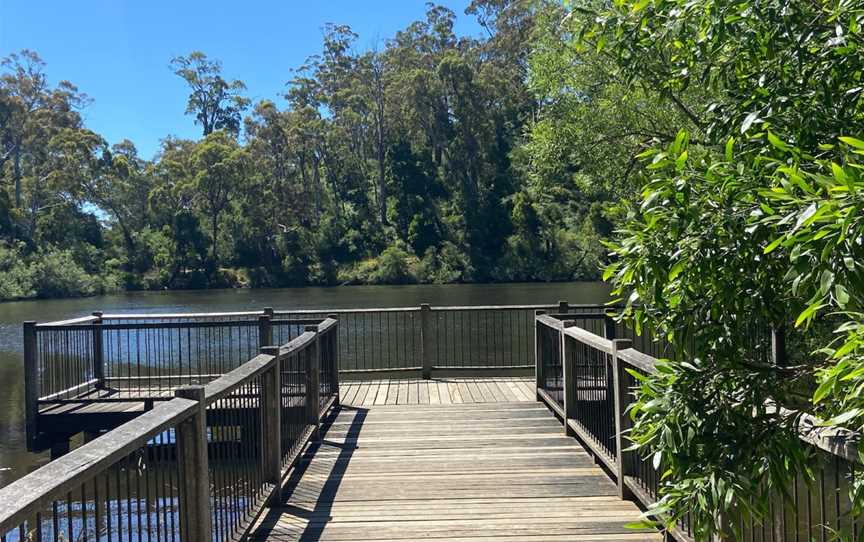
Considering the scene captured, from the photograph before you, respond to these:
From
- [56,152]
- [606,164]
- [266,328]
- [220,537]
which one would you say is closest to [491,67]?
[56,152]

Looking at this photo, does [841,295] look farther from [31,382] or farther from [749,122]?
[31,382]

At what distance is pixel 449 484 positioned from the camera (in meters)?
→ 4.98

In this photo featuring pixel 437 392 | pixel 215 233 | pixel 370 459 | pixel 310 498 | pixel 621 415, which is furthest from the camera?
pixel 215 233

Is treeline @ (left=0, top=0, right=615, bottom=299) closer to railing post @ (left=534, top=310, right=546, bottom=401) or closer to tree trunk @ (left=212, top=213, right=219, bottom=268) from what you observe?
tree trunk @ (left=212, top=213, right=219, bottom=268)

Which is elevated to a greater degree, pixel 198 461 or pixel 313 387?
pixel 198 461

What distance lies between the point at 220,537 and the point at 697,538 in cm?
234

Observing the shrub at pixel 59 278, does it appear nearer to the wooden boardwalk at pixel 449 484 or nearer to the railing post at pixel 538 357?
the wooden boardwalk at pixel 449 484

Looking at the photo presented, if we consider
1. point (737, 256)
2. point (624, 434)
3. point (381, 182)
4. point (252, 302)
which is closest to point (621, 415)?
point (624, 434)

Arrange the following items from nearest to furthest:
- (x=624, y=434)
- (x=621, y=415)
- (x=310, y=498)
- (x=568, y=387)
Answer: (x=624, y=434), (x=621, y=415), (x=310, y=498), (x=568, y=387)

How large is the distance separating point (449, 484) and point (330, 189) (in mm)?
64686

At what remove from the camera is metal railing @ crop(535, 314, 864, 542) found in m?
2.34

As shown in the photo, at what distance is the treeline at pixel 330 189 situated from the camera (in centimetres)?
5791

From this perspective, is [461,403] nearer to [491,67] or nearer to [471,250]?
[471,250]

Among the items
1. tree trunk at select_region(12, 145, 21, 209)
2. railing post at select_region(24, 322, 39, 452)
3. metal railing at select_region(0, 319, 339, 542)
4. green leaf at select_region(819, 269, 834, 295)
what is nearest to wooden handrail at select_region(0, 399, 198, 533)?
metal railing at select_region(0, 319, 339, 542)
